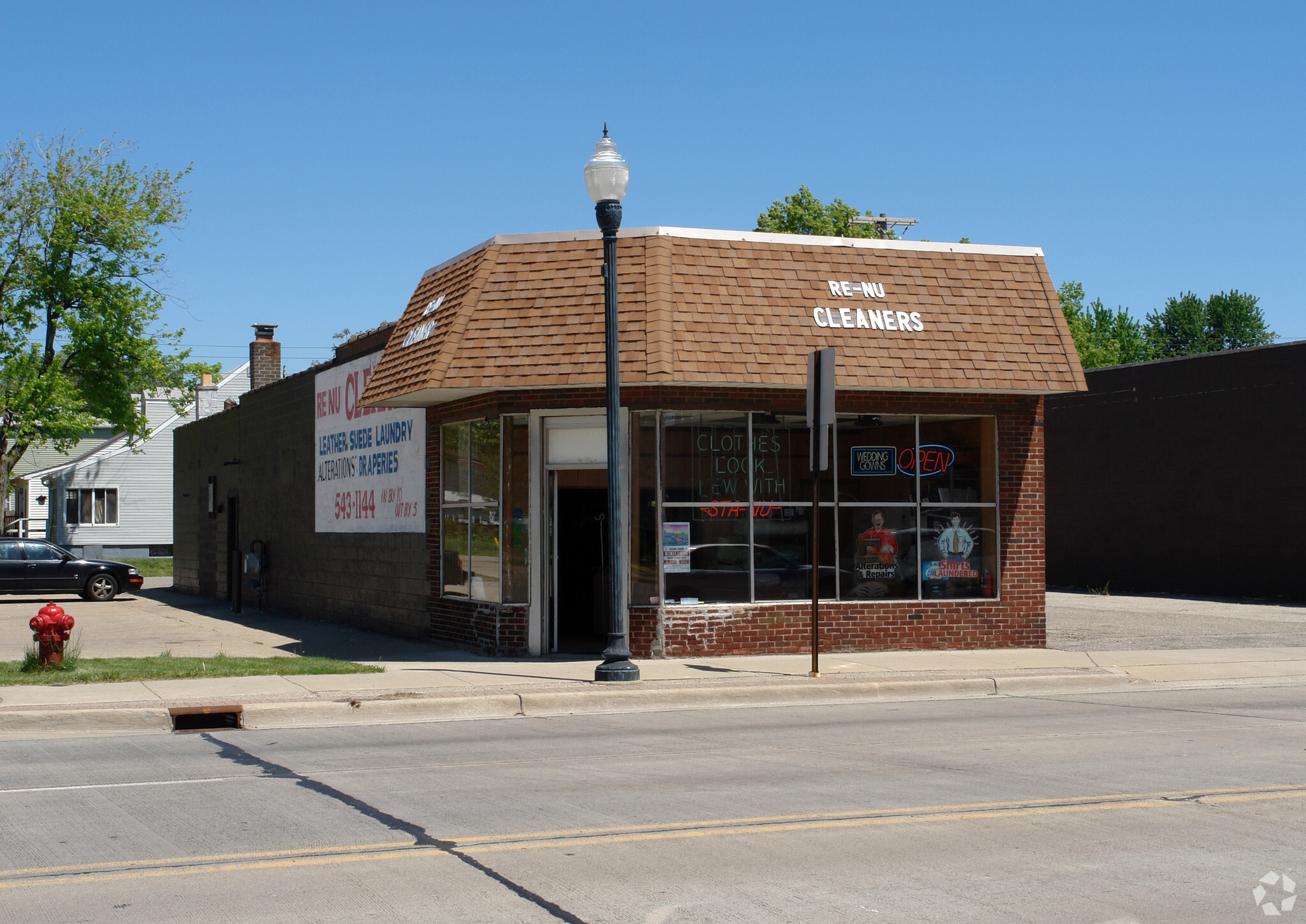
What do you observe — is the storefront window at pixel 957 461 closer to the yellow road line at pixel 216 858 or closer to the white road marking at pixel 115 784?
the white road marking at pixel 115 784

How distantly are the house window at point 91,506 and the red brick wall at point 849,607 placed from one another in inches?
1598

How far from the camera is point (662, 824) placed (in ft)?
23.6

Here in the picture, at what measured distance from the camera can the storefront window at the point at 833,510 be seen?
15773mm

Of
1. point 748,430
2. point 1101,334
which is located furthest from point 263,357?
point 1101,334

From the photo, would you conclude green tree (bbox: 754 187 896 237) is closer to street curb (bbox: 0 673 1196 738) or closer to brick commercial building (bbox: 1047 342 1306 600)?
brick commercial building (bbox: 1047 342 1306 600)

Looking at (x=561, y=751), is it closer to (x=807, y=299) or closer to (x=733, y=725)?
(x=733, y=725)

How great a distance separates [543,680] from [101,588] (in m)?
21.3

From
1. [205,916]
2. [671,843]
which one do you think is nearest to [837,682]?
[671,843]

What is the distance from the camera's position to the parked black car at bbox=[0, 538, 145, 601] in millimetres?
30188

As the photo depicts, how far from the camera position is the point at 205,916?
5.41 meters

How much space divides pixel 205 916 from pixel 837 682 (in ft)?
30.2

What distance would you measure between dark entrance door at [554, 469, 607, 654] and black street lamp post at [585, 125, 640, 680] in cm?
275

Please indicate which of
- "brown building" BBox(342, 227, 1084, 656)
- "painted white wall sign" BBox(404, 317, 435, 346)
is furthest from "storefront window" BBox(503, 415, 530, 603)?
"painted white wall sign" BBox(404, 317, 435, 346)

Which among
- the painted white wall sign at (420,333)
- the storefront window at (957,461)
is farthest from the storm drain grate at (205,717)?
the storefront window at (957,461)
